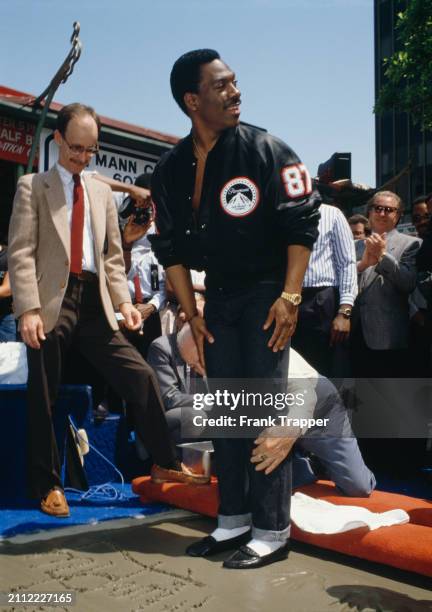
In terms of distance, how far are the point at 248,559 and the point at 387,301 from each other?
8.07ft

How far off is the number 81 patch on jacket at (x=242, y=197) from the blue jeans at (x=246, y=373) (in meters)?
0.30

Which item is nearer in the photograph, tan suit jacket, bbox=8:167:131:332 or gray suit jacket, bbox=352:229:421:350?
tan suit jacket, bbox=8:167:131:332

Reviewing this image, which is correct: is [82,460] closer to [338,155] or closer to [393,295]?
[393,295]

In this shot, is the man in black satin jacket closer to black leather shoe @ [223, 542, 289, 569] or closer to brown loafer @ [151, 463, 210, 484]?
black leather shoe @ [223, 542, 289, 569]

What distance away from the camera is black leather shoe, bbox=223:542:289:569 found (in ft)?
8.38

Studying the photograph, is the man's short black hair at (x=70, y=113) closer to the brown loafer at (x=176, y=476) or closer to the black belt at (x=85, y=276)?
the black belt at (x=85, y=276)

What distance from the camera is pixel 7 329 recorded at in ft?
15.6

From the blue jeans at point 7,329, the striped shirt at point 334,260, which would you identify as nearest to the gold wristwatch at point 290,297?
the striped shirt at point 334,260

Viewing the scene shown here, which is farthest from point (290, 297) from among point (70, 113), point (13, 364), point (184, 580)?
point (13, 364)

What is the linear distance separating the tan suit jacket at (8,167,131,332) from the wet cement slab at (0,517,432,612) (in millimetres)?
1105

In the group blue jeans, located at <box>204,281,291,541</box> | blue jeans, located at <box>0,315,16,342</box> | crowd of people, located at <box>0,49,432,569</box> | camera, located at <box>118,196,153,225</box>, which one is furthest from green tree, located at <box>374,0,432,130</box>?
blue jeans, located at <box>204,281,291,541</box>

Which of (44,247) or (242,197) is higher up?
(242,197)

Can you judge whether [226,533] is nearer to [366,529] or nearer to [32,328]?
[366,529]

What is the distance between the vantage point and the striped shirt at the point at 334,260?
423 centimetres
